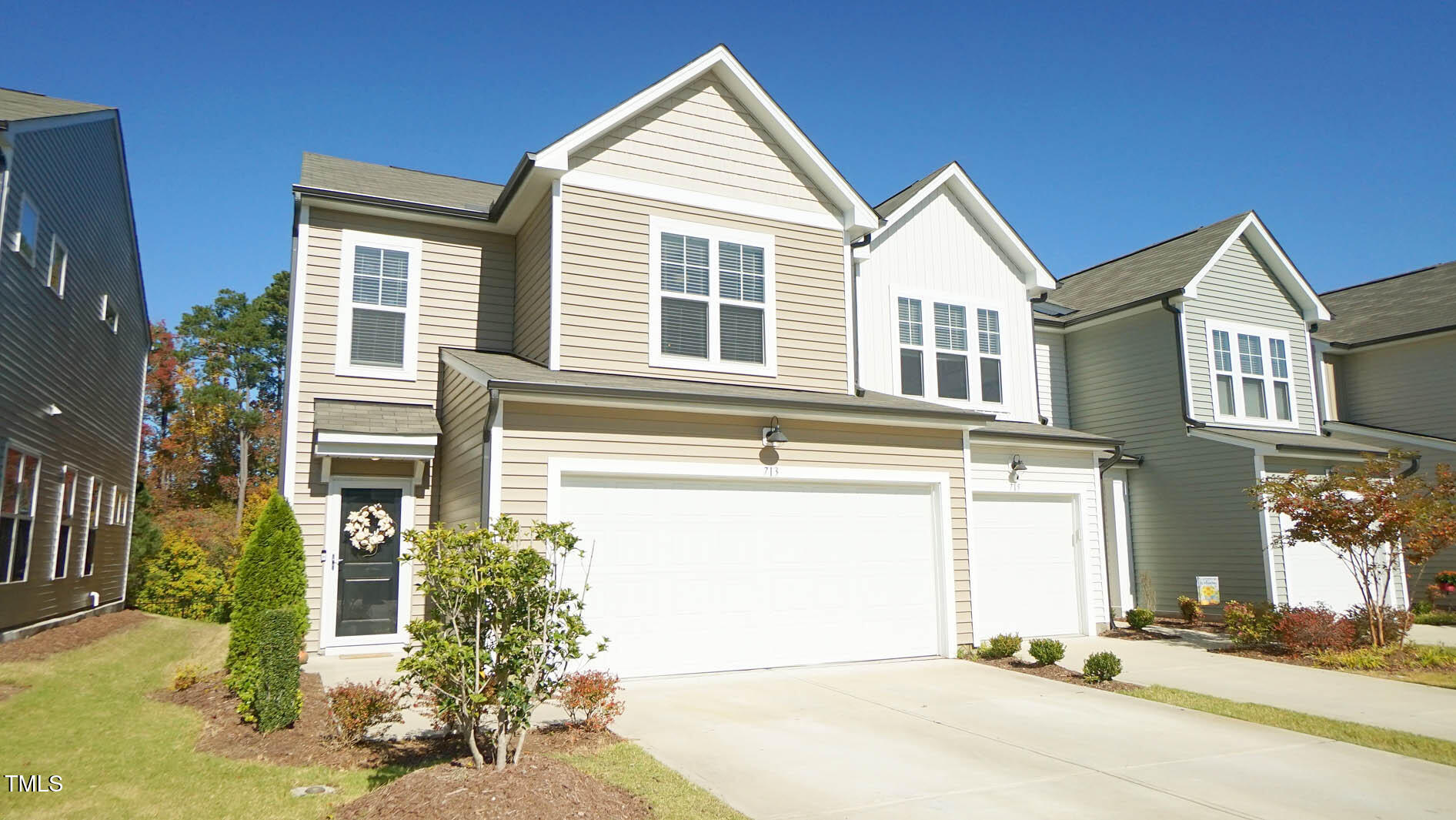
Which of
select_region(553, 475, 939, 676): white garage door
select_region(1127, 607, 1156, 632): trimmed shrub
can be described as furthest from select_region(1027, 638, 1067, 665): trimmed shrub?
select_region(1127, 607, 1156, 632): trimmed shrub

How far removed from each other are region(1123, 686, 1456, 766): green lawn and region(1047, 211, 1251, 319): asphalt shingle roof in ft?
30.0

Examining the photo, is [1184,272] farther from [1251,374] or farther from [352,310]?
[352,310]

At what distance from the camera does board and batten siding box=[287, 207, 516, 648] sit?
454 inches

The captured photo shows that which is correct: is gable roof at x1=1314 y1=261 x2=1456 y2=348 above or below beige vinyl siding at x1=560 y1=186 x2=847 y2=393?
above

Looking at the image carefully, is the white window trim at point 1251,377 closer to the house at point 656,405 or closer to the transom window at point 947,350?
the transom window at point 947,350

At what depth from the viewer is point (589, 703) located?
7160mm

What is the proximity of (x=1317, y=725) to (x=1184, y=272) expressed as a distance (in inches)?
432

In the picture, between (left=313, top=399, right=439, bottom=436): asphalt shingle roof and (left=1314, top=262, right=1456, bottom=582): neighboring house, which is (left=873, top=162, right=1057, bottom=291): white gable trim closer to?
(left=1314, top=262, right=1456, bottom=582): neighboring house

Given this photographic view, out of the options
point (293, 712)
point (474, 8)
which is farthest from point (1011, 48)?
point (293, 712)

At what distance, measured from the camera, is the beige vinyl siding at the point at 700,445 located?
9258mm

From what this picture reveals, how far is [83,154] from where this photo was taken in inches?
564

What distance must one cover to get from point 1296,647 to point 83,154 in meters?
19.8

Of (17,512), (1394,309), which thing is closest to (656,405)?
(17,512)

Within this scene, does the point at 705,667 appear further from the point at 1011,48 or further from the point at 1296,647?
the point at 1011,48
